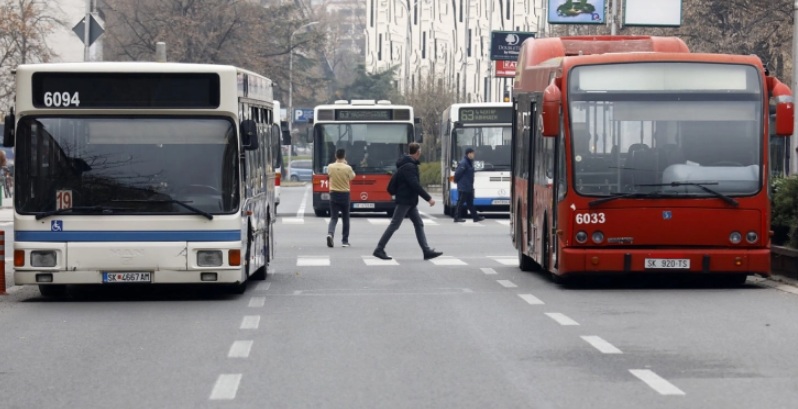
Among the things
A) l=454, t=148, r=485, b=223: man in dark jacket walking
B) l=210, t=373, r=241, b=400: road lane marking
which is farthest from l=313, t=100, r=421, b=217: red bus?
l=210, t=373, r=241, b=400: road lane marking

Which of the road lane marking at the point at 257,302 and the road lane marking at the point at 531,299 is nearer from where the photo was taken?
the road lane marking at the point at 257,302

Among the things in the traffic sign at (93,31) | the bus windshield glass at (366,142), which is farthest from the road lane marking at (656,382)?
the bus windshield glass at (366,142)

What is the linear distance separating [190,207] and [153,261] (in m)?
0.66

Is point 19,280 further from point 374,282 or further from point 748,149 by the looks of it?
point 748,149

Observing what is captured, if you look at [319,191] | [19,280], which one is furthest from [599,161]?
[319,191]

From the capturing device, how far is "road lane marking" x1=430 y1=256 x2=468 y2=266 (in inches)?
925

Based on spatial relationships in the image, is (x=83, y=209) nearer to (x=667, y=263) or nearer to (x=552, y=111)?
(x=552, y=111)

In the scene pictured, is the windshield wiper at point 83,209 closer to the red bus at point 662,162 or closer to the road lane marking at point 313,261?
the red bus at point 662,162

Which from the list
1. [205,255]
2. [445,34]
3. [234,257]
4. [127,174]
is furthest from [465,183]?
[445,34]

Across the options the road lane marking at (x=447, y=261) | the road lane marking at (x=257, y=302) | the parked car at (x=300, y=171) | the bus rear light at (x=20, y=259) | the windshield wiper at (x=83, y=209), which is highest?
the windshield wiper at (x=83, y=209)

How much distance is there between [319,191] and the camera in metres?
43.1

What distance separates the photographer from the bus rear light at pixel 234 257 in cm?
1672

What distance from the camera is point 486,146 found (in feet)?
136

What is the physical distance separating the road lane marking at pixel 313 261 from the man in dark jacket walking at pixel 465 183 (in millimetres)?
13694
